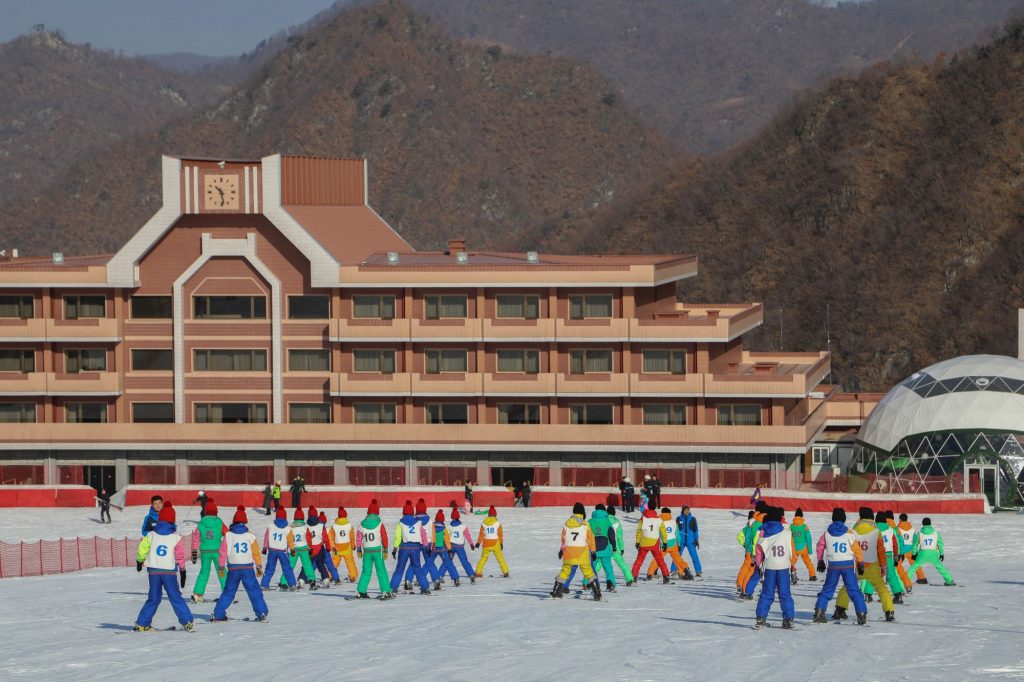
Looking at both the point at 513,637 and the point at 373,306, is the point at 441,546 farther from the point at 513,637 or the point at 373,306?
the point at 373,306

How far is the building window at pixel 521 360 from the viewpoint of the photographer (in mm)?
77750

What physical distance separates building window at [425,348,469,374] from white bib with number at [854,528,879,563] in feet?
145

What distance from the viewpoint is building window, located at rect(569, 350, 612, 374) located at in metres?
77.3

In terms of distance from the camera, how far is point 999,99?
146 m

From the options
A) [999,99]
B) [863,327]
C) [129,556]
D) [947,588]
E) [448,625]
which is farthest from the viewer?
[999,99]

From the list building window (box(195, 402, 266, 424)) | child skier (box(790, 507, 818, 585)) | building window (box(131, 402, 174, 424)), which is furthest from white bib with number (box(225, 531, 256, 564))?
building window (box(131, 402, 174, 424))

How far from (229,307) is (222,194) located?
4948 mm

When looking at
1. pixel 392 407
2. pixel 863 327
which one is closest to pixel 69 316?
pixel 392 407

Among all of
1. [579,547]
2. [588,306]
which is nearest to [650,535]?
[579,547]

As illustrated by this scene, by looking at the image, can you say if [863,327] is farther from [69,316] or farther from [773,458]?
[69,316]

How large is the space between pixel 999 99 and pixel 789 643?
120835 mm

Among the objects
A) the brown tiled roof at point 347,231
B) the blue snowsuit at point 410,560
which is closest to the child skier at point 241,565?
the blue snowsuit at point 410,560

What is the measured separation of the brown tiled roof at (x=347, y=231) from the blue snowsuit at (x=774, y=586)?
155ft

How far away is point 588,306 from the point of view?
3039 inches
